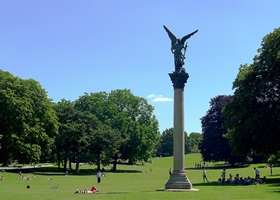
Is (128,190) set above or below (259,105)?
below

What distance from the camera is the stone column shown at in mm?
31719

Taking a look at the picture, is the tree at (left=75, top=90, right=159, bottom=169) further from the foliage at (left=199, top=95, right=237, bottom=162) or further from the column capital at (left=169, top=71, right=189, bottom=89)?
the column capital at (left=169, top=71, right=189, bottom=89)

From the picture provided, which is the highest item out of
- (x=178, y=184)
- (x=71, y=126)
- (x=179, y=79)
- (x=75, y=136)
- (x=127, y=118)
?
(x=127, y=118)

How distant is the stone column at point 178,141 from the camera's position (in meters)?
31.7

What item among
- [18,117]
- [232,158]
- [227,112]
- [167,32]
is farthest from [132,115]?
[167,32]

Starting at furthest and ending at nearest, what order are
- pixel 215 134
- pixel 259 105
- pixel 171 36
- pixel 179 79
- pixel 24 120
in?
1. pixel 215 134
2. pixel 24 120
3. pixel 259 105
4. pixel 171 36
5. pixel 179 79

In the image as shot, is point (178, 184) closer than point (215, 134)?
Yes

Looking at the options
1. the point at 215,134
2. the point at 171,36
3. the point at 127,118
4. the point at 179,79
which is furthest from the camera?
the point at 215,134

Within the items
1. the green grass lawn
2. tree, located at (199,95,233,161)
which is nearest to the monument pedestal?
the green grass lawn

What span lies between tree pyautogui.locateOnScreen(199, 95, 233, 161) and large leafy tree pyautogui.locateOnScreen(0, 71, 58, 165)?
40.9 m

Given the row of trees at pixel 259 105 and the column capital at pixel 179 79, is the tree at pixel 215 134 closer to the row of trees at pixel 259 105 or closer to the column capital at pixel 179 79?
the row of trees at pixel 259 105

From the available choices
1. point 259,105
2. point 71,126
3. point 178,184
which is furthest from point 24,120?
point 178,184

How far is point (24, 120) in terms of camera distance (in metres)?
63.2

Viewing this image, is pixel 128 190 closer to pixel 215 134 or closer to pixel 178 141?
pixel 178 141
